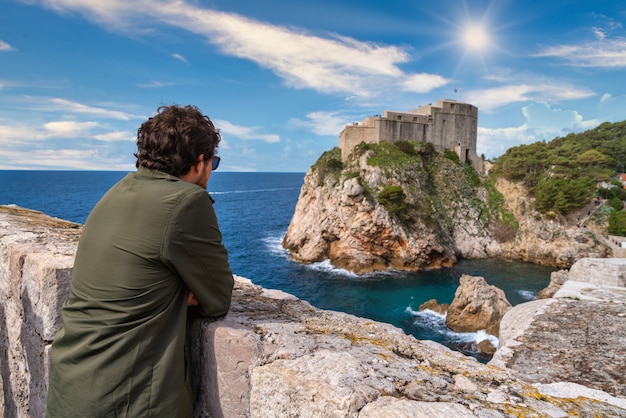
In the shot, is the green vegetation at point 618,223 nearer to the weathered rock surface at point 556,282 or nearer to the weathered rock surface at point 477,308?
the weathered rock surface at point 556,282

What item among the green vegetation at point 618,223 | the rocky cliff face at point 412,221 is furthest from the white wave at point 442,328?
the green vegetation at point 618,223

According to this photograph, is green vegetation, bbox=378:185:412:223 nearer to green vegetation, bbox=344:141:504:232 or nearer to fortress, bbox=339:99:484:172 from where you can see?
green vegetation, bbox=344:141:504:232

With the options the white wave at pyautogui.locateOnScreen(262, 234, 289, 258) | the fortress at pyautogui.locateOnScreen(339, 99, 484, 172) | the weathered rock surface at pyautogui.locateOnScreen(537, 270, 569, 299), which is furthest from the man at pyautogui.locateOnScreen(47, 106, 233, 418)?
the fortress at pyautogui.locateOnScreen(339, 99, 484, 172)

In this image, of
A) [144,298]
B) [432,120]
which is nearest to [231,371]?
[144,298]

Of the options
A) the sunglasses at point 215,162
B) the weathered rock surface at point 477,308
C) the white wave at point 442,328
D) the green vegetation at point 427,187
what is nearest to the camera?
the sunglasses at point 215,162

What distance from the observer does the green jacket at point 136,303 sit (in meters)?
1.63

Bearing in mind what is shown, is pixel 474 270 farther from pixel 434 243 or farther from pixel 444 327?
pixel 444 327

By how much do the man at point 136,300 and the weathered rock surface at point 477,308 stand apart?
21.0m

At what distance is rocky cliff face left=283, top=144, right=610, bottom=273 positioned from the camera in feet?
107

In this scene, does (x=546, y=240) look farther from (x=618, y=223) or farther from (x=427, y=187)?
(x=427, y=187)

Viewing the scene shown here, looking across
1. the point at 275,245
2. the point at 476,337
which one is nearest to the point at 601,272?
the point at 476,337

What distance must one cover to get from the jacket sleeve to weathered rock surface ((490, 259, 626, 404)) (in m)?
3.67

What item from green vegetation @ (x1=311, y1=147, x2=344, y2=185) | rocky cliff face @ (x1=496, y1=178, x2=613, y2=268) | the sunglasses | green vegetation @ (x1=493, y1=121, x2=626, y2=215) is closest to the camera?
the sunglasses

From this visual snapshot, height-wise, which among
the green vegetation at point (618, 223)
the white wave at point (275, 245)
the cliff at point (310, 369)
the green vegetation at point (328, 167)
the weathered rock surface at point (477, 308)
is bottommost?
the white wave at point (275, 245)
